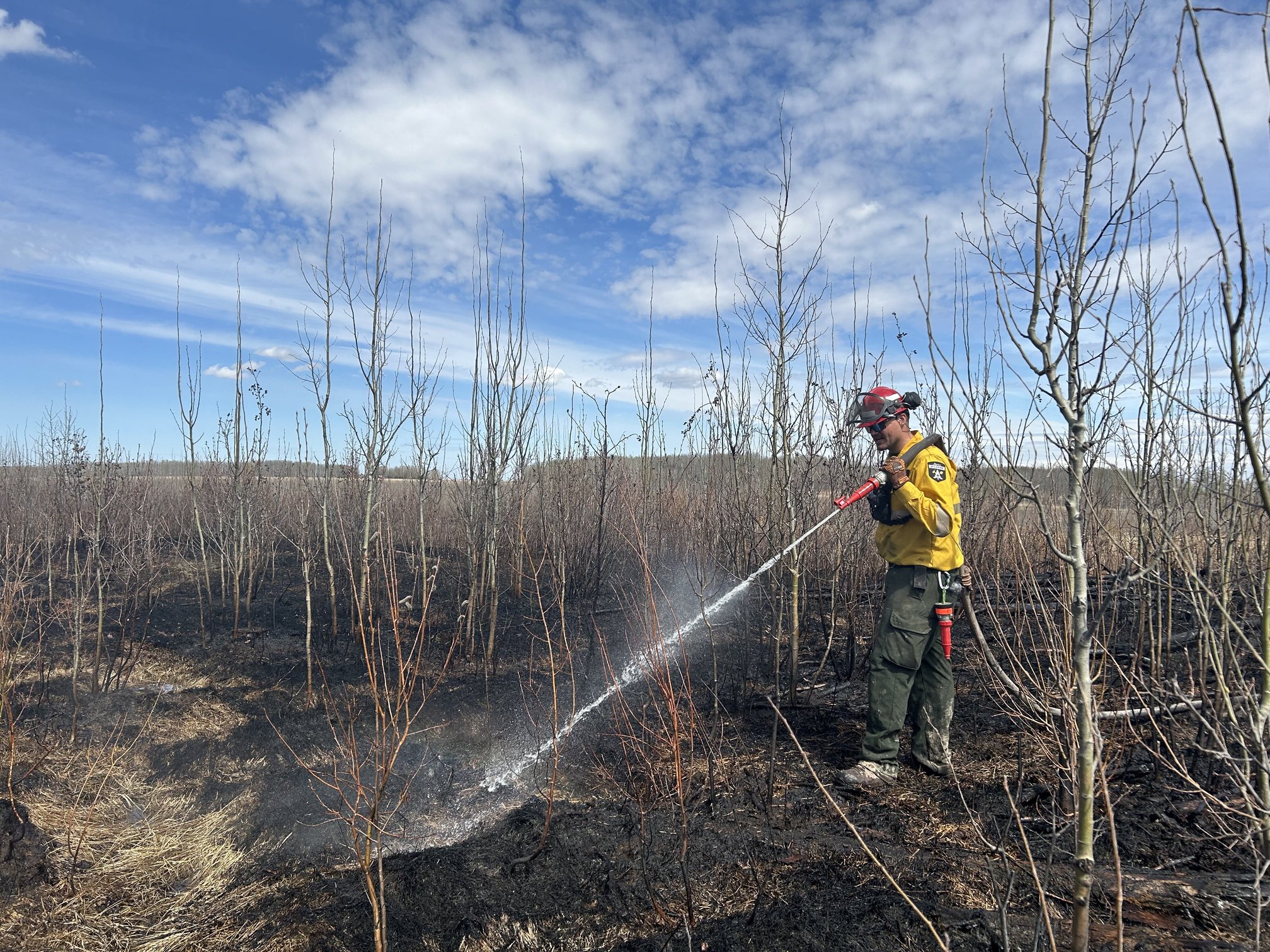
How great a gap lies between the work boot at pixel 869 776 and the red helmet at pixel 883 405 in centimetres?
196

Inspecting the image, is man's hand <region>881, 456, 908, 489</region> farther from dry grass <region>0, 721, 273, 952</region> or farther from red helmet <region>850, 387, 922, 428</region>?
dry grass <region>0, 721, 273, 952</region>

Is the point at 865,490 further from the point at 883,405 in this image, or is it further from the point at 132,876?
the point at 132,876

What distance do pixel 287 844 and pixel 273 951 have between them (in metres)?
1.14

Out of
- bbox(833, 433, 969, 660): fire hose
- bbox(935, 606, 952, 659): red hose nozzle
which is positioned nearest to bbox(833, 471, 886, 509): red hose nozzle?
bbox(833, 433, 969, 660): fire hose

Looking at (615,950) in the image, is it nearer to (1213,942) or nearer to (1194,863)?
(1213,942)

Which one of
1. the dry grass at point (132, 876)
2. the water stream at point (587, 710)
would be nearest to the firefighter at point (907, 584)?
the water stream at point (587, 710)

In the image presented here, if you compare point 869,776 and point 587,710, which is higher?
point 869,776

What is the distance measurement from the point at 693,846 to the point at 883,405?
253 centimetres

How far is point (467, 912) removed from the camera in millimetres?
3125

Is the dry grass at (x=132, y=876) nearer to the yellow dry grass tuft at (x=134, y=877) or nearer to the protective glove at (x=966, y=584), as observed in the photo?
the yellow dry grass tuft at (x=134, y=877)

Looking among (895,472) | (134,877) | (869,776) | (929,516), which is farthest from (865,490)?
(134,877)

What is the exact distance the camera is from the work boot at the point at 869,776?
155 inches

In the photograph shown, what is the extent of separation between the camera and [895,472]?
147 inches

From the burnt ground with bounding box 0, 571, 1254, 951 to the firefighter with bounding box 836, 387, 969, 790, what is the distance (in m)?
0.27
